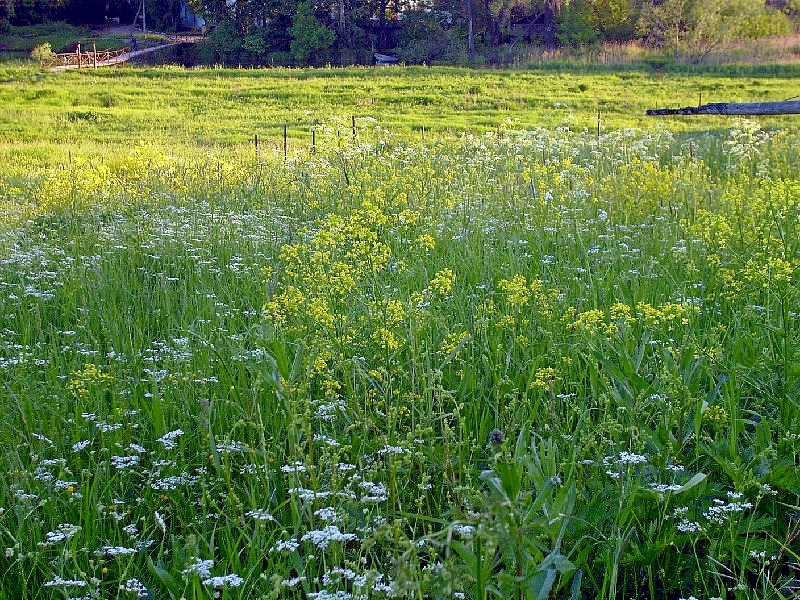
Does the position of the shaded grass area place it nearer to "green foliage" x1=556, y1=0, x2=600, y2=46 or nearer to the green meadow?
the green meadow

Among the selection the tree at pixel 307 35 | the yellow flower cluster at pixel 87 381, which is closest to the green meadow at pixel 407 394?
the yellow flower cluster at pixel 87 381

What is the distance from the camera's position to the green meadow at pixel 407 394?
2.32m

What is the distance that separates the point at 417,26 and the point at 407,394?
145ft

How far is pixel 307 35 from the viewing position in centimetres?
4284

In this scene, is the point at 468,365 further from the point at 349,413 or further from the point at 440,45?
the point at 440,45

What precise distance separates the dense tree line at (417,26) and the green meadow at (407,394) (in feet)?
122

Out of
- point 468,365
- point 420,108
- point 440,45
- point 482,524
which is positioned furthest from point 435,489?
point 440,45

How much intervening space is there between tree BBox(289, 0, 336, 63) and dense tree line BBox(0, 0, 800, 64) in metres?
0.05

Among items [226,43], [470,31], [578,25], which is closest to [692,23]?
[578,25]

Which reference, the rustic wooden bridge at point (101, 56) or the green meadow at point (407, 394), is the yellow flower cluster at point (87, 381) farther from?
the rustic wooden bridge at point (101, 56)

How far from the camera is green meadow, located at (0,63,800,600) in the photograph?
232cm

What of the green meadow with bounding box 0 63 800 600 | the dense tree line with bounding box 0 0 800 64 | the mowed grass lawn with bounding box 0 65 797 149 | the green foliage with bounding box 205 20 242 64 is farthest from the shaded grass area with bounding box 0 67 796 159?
the green foliage with bounding box 205 20 242 64

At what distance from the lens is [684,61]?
33.6 metres

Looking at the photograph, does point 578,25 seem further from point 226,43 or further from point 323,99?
point 323,99
